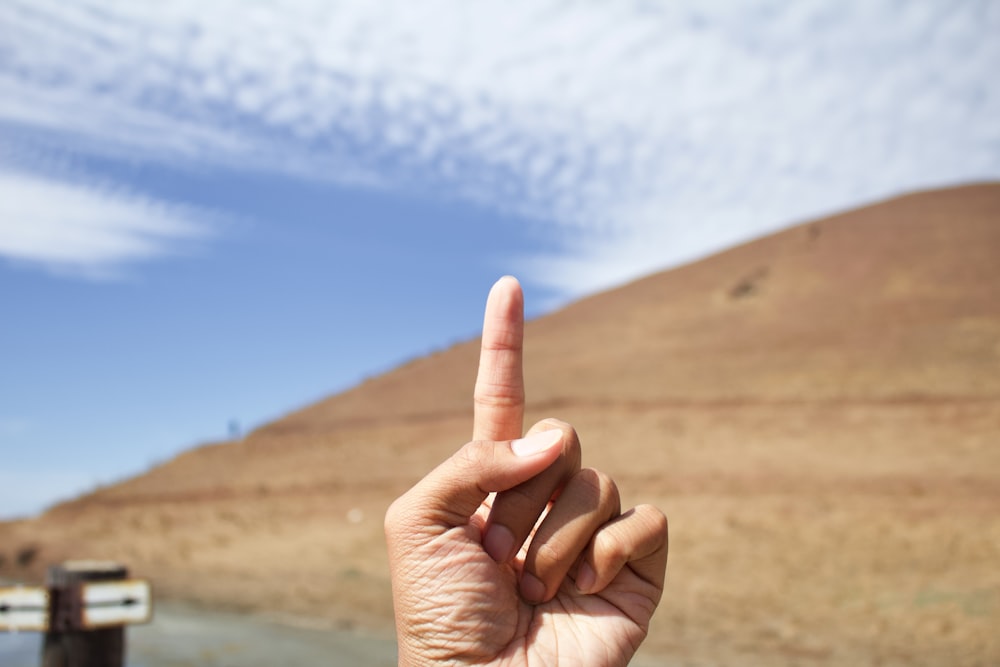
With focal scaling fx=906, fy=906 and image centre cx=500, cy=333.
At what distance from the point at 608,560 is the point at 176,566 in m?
17.2

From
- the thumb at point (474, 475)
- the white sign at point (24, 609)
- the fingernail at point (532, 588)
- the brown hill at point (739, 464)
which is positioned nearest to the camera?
the thumb at point (474, 475)

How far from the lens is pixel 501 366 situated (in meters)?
2.12

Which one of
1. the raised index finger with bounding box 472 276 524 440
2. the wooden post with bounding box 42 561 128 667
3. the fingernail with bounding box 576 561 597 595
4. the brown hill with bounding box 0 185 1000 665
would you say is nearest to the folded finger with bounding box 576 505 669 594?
the fingernail with bounding box 576 561 597 595

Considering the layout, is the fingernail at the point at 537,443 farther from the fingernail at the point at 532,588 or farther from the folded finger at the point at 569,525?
the fingernail at the point at 532,588

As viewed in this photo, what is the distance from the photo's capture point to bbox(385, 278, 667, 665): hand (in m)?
1.94

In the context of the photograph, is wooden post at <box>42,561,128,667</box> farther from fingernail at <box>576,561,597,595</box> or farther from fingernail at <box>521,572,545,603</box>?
fingernail at <box>576,561,597,595</box>

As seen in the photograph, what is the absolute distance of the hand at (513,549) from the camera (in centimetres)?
194

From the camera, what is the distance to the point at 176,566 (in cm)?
1744

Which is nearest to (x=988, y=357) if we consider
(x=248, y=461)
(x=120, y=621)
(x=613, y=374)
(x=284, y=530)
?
(x=613, y=374)

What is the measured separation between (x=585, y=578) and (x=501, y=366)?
513mm

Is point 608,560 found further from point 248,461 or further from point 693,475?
point 248,461

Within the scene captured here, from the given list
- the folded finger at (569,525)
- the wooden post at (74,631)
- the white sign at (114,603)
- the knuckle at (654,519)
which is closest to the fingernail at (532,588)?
the folded finger at (569,525)

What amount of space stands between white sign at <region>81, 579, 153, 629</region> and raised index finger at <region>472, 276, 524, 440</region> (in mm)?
2265

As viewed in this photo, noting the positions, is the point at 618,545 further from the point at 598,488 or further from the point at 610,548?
the point at 598,488
